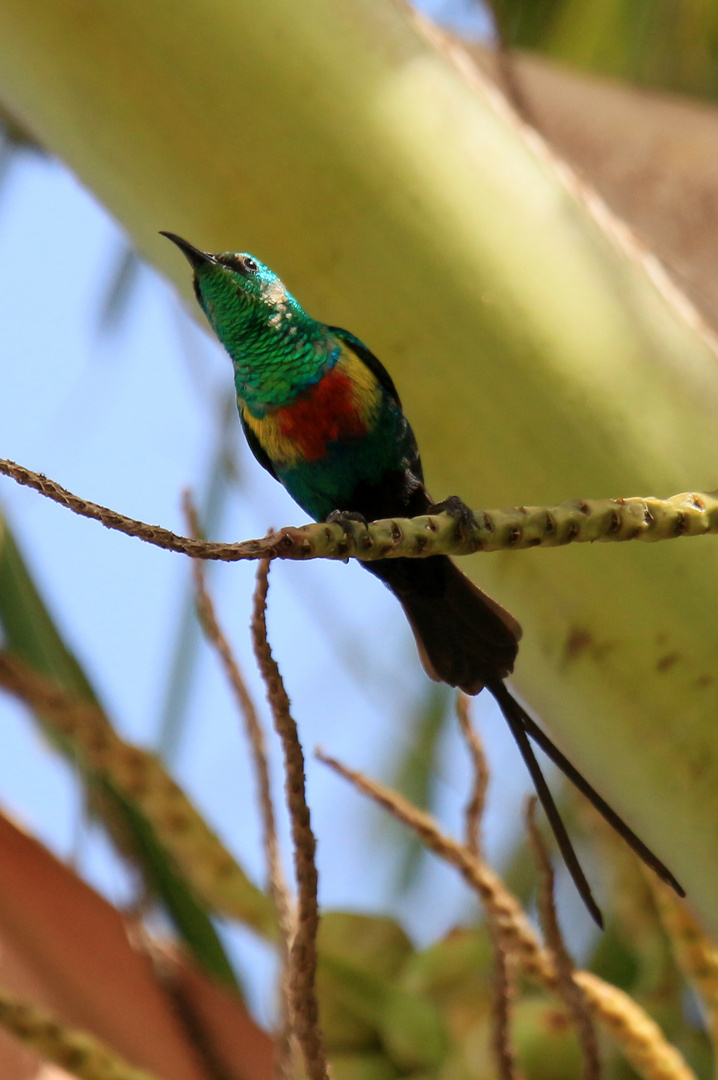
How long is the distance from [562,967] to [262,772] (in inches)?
10.5

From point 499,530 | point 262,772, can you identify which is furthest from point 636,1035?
point 499,530

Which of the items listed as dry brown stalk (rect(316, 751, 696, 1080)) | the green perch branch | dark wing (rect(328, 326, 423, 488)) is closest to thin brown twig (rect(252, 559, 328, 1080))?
the green perch branch

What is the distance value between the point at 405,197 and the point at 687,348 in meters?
0.24

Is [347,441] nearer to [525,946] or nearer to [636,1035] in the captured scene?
[525,946]

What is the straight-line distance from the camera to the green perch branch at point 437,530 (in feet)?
1.57

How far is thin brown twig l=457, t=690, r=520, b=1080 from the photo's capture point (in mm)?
766

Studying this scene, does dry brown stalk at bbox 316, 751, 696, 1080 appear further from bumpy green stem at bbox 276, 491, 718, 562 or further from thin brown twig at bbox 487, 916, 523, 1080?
bumpy green stem at bbox 276, 491, 718, 562

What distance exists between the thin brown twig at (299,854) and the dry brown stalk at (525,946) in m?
0.16

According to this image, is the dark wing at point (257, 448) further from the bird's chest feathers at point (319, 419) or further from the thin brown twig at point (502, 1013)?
the thin brown twig at point (502, 1013)

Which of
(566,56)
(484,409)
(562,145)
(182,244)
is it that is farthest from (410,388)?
(566,56)

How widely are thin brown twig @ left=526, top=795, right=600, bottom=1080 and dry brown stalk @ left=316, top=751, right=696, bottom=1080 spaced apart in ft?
0.09

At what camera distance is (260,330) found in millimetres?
847

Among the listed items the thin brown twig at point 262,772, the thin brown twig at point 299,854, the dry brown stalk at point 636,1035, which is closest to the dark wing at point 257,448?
the thin brown twig at point 262,772

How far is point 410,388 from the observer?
796 millimetres
